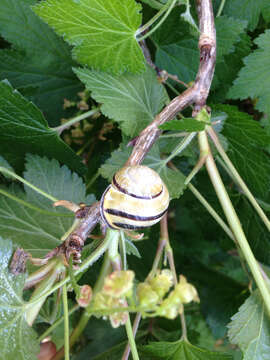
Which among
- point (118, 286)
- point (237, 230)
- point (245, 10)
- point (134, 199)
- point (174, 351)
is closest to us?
point (118, 286)

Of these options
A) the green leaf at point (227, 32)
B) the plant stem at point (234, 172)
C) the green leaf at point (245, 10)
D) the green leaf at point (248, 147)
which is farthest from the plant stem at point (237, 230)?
the green leaf at point (245, 10)

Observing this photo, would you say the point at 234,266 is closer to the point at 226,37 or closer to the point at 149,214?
the point at 226,37

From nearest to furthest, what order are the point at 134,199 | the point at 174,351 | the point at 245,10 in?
1. the point at 134,199
2. the point at 174,351
3. the point at 245,10

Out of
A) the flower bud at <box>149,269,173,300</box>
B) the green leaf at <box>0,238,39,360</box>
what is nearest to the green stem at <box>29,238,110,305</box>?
the green leaf at <box>0,238,39,360</box>

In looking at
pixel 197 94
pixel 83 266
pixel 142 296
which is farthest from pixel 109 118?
pixel 142 296

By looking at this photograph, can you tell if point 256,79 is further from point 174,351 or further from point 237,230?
point 174,351
